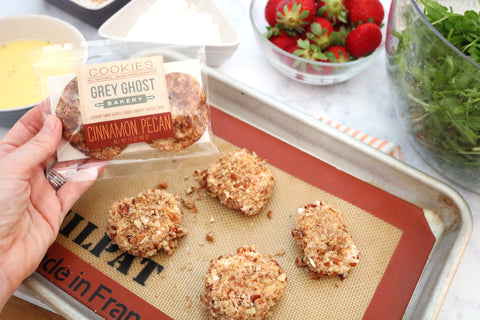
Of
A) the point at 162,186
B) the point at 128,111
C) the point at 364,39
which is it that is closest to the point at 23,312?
the point at 162,186

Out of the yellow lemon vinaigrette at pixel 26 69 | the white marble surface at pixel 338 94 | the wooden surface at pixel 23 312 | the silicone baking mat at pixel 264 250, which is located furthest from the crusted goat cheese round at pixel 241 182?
the wooden surface at pixel 23 312

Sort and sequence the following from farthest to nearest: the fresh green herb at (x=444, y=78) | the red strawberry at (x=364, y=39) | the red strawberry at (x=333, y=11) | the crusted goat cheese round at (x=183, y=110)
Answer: the red strawberry at (x=333, y=11)
the red strawberry at (x=364, y=39)
the crusted goat cheese round at (x=183, y=110)
the fresh green herb at (x=444, y=78)

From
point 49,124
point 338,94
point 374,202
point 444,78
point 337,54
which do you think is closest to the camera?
point 444,78

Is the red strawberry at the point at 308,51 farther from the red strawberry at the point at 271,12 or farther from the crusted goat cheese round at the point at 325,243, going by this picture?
the crusted goat cheese round at the point at 325,243

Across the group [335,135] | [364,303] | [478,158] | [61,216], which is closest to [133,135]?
[61,216]

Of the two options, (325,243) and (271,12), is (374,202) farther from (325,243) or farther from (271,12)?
(271,12)

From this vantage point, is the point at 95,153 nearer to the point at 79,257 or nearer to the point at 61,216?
the point at 61,216

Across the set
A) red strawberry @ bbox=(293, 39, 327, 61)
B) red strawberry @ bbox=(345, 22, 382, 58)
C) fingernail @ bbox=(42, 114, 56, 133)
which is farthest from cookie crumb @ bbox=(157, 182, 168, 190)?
red strawberry @ bbox=(345, 22, 382, 58)
